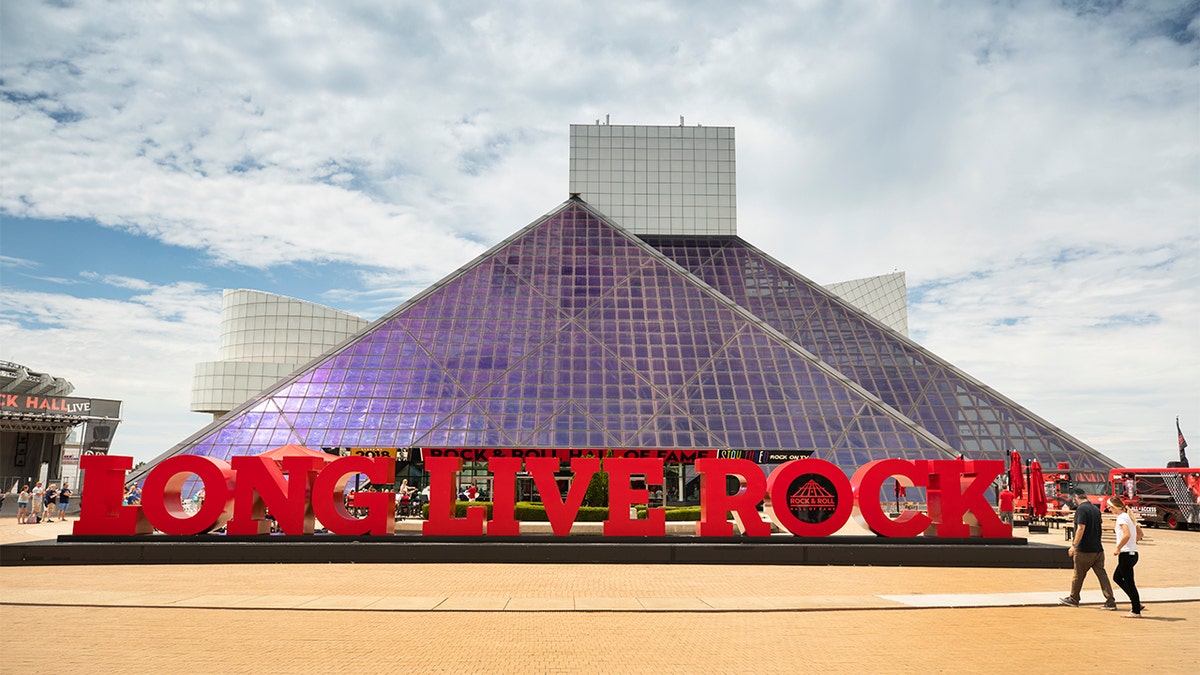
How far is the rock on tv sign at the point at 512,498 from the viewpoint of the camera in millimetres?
19469

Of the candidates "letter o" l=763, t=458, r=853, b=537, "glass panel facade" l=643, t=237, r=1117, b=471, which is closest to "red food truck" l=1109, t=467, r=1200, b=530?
"glass panel facade" l=643, t=237, r=1117, b=471

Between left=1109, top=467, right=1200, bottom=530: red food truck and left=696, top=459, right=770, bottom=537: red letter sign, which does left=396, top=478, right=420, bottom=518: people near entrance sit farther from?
left=1109, top=467, right=1200, bottom=530: red food truck

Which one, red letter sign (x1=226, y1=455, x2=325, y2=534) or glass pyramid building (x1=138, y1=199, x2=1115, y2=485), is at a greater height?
glass pyramid building (x1=138, y1=199, x2=1115, y2=485)

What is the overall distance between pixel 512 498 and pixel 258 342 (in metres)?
54.0

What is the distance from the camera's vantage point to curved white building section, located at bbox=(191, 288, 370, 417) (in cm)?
6569

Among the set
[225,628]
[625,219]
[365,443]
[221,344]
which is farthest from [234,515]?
[221,344]

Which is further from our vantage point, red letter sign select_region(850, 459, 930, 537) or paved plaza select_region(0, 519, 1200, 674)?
red letter sign select_region(850, 459, 930, 537)

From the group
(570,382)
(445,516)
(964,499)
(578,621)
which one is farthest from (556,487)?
(570,382)

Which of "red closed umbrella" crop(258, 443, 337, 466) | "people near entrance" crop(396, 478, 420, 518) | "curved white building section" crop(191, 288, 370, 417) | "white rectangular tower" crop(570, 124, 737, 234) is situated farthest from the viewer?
"curved white building section" crop(191, 288, 370, 417)

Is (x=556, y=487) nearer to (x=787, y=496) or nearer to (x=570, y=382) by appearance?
(x=787, y=496)

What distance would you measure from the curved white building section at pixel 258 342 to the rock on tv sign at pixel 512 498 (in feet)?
159

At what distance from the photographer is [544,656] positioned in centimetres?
912

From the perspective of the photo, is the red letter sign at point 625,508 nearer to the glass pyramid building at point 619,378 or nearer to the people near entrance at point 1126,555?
the people near entrance at point 1126,555

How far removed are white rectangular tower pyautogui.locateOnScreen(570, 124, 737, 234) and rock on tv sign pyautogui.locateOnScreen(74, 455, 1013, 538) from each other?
125 feet
